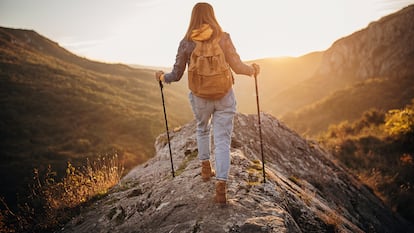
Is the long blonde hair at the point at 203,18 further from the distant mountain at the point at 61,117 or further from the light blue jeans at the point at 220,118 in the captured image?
the distant mountain at the point at 61,117

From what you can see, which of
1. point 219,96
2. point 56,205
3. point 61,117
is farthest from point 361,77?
point 56,205

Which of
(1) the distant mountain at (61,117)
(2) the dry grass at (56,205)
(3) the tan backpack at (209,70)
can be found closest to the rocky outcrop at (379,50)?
(1) the distant mountain at (61,117)

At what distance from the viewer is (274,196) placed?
370 cm

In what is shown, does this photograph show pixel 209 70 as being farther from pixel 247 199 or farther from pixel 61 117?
pixel 61 117

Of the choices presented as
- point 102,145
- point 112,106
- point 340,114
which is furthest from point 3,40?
point 340,114

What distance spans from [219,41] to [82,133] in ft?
99.1

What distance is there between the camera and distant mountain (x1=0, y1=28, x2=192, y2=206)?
79.5 feet

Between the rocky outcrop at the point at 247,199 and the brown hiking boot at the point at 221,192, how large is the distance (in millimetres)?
85

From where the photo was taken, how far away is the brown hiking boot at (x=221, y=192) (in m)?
3.21

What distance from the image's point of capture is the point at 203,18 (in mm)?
3197

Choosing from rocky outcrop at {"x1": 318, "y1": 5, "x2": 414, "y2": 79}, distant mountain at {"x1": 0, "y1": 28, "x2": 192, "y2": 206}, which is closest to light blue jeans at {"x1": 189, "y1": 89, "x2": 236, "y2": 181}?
distant mountain at {"x1": 0, "y1": 28, "x2": 192, "y2": 206}

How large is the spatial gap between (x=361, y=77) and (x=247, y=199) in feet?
162

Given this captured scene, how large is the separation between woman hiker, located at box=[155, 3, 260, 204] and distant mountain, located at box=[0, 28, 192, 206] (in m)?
20.7

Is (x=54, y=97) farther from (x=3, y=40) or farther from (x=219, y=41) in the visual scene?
(x=219, y=41)
